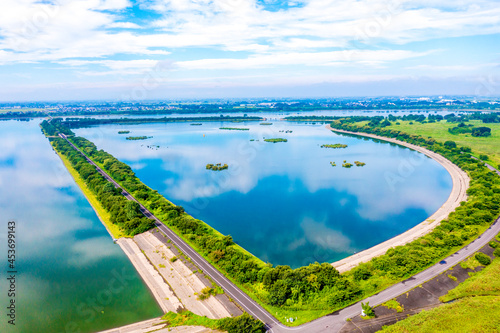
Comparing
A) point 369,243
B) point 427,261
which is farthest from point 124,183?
point 427,261

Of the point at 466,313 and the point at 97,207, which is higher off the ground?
the point at 97,207

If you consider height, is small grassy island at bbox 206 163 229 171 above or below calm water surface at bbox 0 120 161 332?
above

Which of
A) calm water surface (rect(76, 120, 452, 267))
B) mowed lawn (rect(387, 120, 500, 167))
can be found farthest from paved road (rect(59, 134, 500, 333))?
mowed lawn (rect(387, 120, 500, 167))

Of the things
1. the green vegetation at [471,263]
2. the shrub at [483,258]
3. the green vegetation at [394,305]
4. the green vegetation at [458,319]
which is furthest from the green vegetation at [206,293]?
the shrub at [483,258]

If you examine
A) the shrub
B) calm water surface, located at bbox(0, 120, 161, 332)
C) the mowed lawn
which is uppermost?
the mowed lawn

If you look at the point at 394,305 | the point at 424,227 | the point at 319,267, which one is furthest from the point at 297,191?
the point at 394,305

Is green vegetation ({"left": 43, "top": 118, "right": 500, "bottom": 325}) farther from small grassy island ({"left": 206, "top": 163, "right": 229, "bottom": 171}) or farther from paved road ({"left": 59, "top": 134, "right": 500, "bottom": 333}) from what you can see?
small grassy island ({"left": 206, "top": 163, "right": 229, "bottom": 171})

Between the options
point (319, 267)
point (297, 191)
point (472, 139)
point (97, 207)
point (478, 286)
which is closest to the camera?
point (478, 286)

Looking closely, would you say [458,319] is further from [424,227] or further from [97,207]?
[97,207]
